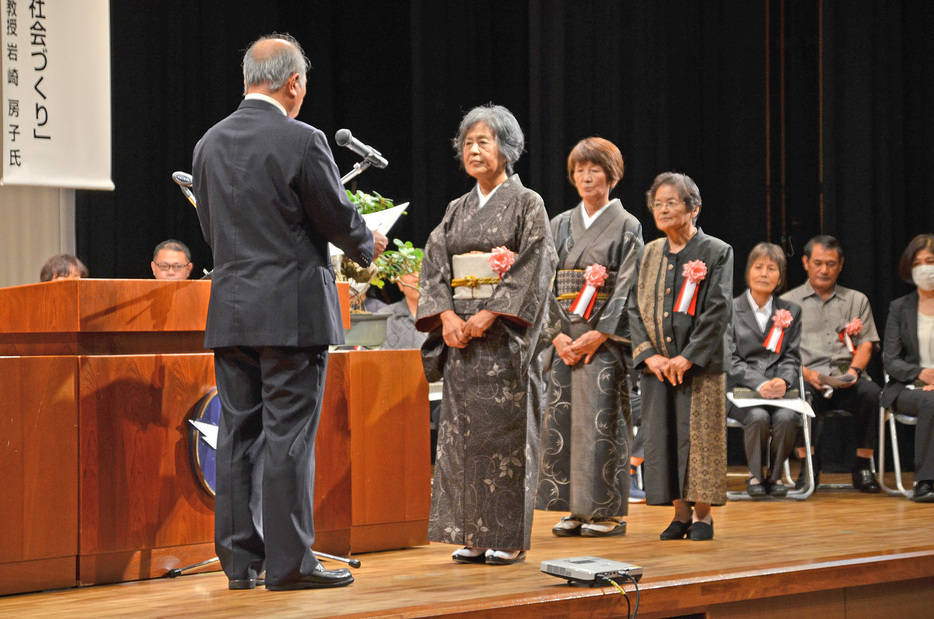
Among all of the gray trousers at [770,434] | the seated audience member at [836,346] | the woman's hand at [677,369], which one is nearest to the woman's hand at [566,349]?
the woman's hand at [677,369]

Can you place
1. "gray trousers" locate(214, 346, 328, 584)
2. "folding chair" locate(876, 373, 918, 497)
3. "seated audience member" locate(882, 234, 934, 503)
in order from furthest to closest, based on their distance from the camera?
Answer: "folding chair" locate(876, 373, 918, 497)
"seated audience member" locate(882, 234, 934, 503)
"gray trousers" locate(214, 346, 328, 584)

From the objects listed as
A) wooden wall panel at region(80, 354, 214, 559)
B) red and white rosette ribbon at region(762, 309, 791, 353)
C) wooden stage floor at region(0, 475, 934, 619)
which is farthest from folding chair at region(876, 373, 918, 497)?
wooden wall panel at region(80, 354, 214, 559)

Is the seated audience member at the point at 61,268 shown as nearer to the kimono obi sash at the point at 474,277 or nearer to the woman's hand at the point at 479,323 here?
the kimono obi sash at the point at 474,277

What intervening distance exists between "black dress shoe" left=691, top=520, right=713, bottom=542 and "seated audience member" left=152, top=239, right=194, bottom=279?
2.64 meters

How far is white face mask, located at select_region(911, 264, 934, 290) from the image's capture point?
5031mm

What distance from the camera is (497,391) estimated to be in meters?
3.00

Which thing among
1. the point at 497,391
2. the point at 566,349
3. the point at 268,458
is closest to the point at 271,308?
the point at 268,458

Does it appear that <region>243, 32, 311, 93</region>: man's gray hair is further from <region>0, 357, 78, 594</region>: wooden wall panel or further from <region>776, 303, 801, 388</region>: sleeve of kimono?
<region>776, 303, 801, 388</region>: sleeve of kimono

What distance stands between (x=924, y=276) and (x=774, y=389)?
0.96 m

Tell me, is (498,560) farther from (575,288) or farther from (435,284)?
(575,288)

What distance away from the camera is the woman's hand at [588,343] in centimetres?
363

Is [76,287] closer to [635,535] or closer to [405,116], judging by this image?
[635,535]

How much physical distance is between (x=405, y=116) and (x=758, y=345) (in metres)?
2.77

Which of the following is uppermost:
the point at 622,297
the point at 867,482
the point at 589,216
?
the point at 589,216
